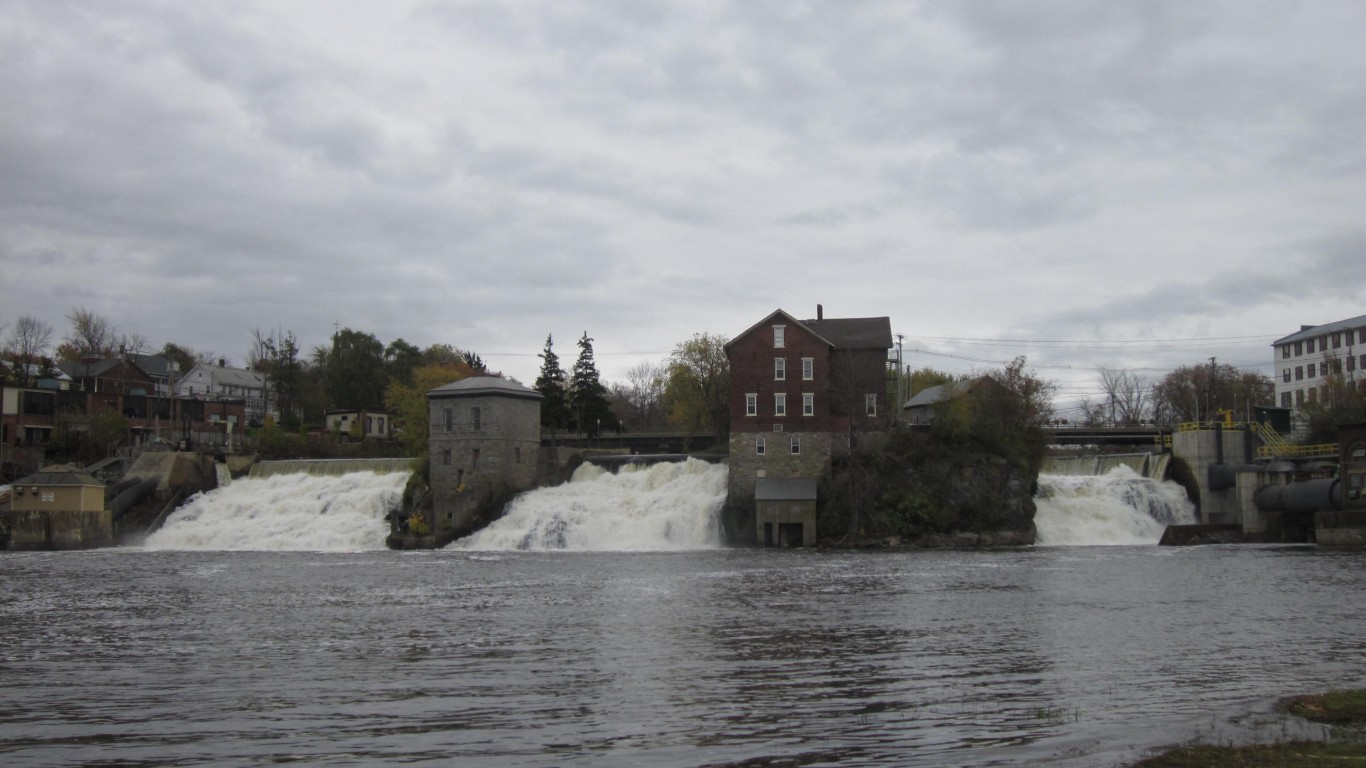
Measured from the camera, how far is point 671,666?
2002 cm

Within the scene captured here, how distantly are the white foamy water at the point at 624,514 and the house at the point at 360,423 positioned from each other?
3628 centimetres

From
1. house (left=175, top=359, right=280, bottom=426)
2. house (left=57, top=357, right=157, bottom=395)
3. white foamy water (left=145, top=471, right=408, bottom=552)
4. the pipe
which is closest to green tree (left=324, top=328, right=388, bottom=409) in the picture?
house (left=57, top=357, right=157, bottom=395)

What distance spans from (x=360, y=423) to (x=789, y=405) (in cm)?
4744

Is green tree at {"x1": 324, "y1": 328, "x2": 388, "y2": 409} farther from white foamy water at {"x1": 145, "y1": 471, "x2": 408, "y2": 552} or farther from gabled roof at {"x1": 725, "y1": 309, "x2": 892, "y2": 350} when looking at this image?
gabled roof at {"x1": 725, "y1": 309, "x2": 892, "y2": 350}

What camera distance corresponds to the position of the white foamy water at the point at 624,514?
59.4 m

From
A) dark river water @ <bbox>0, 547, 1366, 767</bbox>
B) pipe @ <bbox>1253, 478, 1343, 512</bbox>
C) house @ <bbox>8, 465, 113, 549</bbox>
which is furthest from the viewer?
house @ <bbox>8, 465, 113, 549</bbox>

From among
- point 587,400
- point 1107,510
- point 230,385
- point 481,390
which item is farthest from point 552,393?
point 230,385

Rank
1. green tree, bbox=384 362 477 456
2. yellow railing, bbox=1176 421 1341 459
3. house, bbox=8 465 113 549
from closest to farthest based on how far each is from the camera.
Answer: yellow railing, bbox=1176 421 1341 459 < house, bbox=8 465 113 549 < green tree, bbox=384 362 477 456

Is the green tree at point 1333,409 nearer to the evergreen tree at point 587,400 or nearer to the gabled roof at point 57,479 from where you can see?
the evergreen tree at point 587,400

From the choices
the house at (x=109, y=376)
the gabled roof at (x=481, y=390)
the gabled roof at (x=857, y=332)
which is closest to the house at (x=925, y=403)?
the gabled roof at (x=857, y=332)

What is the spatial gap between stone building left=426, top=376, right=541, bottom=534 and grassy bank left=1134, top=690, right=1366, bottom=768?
176 feet

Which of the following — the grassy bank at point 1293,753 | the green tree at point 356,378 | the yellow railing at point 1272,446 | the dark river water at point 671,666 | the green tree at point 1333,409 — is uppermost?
the green tree at point 356,378

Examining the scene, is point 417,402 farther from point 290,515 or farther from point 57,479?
point 57,479

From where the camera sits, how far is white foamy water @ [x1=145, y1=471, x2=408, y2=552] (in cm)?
6201
